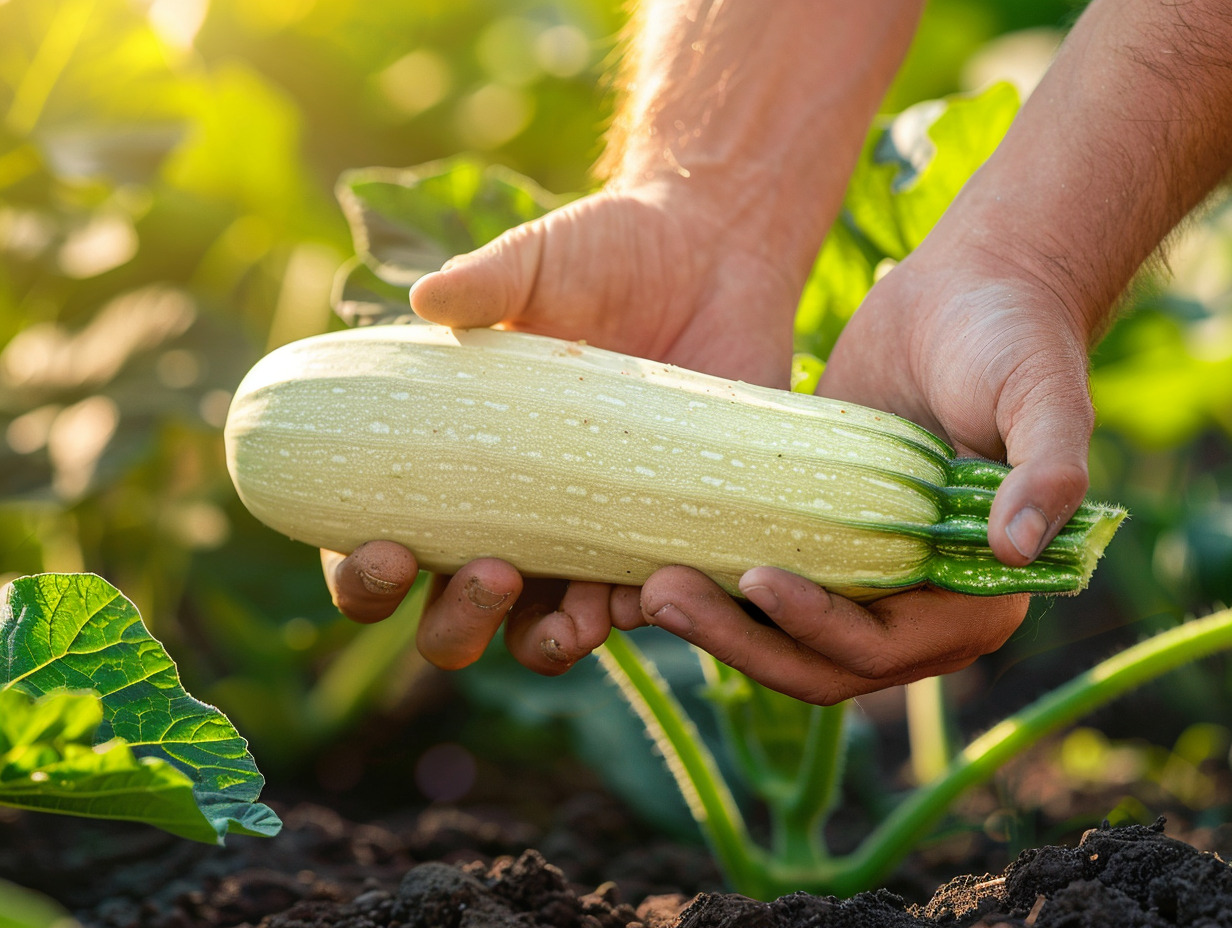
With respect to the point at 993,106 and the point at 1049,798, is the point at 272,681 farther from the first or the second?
the point at 993,106

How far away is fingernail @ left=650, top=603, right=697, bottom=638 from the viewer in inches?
65.1

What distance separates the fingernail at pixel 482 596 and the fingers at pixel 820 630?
25 centimetres

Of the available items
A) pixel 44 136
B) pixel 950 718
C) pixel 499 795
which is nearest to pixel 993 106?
pixel 950 718

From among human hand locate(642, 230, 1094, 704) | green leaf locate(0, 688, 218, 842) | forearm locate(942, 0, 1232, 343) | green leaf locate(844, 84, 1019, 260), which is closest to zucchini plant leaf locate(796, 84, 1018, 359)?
green leaf locate(844, 84, 1019, 260)

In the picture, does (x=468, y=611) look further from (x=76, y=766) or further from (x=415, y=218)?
(x=415, y=218)

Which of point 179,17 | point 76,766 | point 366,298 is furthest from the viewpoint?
point 179,17

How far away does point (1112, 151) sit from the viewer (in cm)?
179

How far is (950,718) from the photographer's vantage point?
8.78ft

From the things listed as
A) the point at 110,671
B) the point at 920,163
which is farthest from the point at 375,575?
the point at 920,163

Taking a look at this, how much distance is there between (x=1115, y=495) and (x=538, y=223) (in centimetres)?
258

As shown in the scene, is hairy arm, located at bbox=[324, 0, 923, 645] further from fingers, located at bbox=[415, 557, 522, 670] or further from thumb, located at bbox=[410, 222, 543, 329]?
fingers, located at bbox=[415, 557, 522, 670]

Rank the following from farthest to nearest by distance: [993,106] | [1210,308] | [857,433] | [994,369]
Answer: [1210,308]
[993,106]
[857,433]
[994,369]

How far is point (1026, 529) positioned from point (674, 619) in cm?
53

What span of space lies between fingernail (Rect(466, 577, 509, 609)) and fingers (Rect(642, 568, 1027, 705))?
255 millimetres
